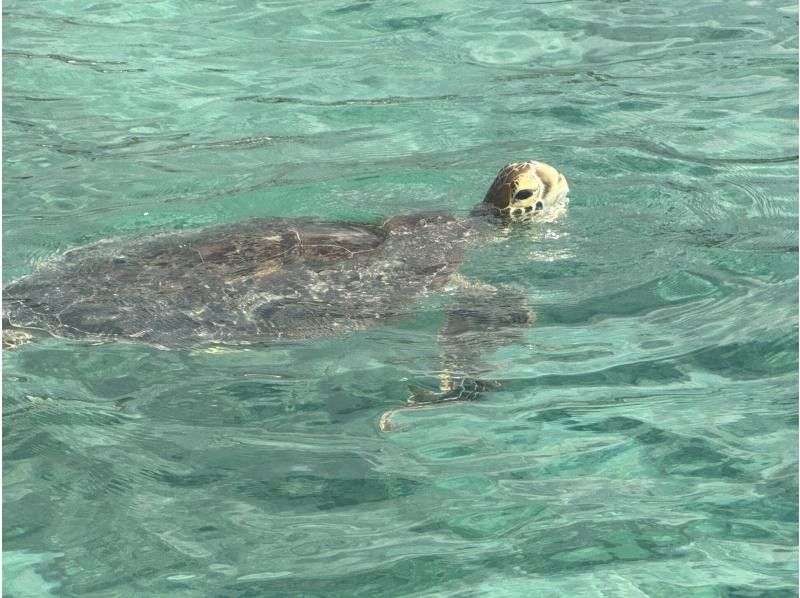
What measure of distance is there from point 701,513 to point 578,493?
49 centimetres

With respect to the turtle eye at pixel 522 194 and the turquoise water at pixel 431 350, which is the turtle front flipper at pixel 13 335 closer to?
the turquoise water at pixel 431 350

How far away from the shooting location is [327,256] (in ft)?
19.0

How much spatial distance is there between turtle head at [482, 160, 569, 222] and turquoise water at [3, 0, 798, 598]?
0.16m

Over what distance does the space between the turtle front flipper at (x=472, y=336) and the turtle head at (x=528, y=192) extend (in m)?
0.75

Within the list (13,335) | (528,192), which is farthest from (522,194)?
(13,335)

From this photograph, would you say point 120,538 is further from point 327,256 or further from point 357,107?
point 357,107

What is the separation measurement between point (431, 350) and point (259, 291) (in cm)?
90

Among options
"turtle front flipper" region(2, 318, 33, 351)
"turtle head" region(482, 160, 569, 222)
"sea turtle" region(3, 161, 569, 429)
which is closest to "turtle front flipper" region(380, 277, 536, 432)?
"sea turtle" region(3, 161, 569, 429)

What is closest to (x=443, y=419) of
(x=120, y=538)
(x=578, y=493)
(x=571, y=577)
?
(x=578, y=493)

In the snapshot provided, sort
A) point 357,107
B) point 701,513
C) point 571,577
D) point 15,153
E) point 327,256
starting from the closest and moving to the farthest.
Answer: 1. point 571,577
2. point 701,513
3. point 327,256
4. point 15,153
5. point 357,107

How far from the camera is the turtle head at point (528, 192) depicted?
6587 millimetres

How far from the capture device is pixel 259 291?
5527mm

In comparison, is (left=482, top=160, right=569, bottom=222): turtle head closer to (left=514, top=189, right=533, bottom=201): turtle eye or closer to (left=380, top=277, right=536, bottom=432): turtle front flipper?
(left=514, top=189, right=533, bottom=201): turtle eye

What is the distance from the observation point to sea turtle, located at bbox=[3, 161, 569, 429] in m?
Answer: 5.34
